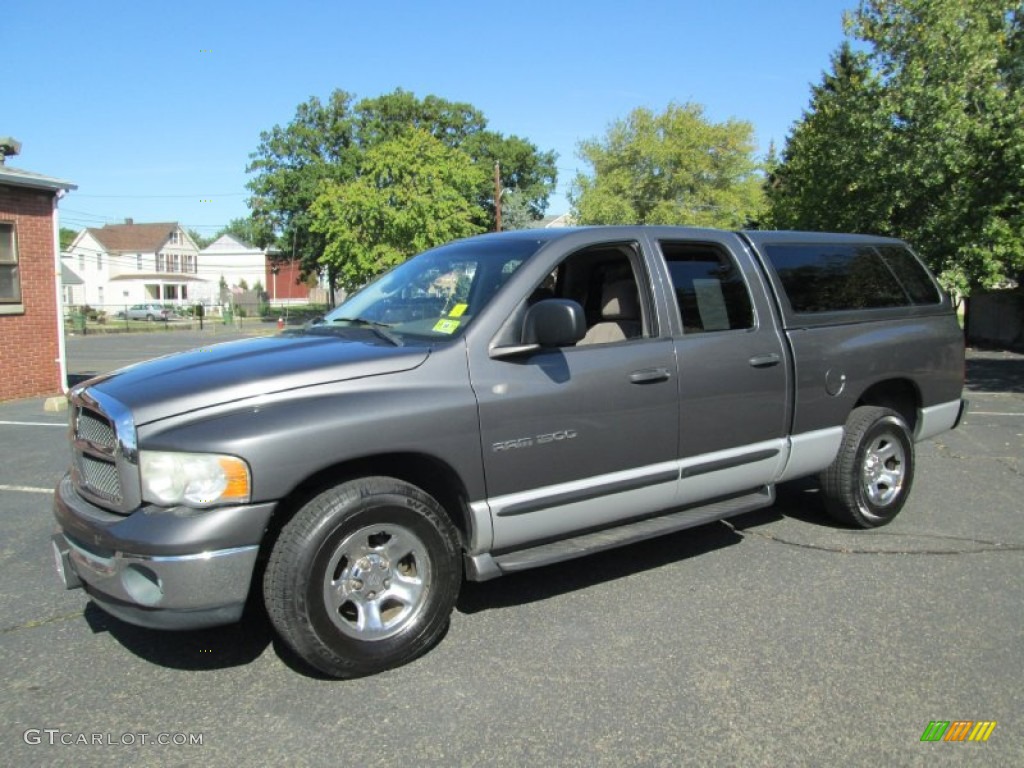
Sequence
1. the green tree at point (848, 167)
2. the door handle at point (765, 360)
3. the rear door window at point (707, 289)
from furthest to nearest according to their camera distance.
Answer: the green tree at point (848, 167), the door handle at point (765, 360), the rear door window at point (707, 289)

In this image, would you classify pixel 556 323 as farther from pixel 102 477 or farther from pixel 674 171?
pixel 674 171

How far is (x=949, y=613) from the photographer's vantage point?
12.6ft

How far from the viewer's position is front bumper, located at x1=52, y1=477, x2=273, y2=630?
2.85m

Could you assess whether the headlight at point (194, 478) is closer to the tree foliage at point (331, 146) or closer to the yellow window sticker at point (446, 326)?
the yellow window sticker at point (446, 326)

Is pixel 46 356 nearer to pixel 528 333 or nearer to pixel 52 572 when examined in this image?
pixel 52 572

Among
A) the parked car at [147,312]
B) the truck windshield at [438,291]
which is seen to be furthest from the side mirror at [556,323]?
the parked car at [147,312]

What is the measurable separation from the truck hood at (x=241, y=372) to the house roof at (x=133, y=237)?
79.4 m

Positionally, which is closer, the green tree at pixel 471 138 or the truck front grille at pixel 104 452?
the truck front grille at pixel 104 452

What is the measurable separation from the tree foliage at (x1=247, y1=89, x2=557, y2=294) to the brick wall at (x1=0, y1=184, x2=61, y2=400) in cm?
3556

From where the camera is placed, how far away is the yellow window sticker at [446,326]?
363cm

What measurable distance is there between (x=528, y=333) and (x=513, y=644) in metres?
1.42

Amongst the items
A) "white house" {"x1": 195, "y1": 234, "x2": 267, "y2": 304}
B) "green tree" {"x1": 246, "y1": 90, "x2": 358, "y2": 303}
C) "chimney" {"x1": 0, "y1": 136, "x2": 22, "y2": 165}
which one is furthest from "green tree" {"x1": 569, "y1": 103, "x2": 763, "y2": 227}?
"white house" {"x1": 195, "y1": 234, "x2": 267, "y2": 304}

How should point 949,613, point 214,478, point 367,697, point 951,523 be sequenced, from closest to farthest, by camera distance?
1. point 214,478
2. point 367,697
3. point 949,613
4. point 951,523

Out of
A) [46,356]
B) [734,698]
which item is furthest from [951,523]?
[46,356]
